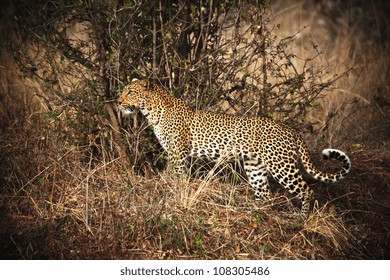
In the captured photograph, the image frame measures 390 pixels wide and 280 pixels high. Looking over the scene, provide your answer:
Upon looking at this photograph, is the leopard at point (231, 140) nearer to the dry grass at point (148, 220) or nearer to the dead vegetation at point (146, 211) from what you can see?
the dead vegetation at point (146, 211)

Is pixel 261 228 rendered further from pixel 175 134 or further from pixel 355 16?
pixel 355 16

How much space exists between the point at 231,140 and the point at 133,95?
1472mm

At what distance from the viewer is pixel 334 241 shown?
638 cm

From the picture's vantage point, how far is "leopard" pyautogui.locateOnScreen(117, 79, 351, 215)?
7375 millimetres

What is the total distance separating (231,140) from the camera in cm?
757

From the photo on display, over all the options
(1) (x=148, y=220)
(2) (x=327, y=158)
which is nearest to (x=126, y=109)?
(1) (x=148, y=220)

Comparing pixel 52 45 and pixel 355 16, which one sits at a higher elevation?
pixel 52 45

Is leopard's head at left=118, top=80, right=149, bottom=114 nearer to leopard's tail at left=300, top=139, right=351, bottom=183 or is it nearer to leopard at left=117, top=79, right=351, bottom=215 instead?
leopard at left=117, top=79, right=351, bottom=215

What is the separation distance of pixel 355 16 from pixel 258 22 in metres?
9.71

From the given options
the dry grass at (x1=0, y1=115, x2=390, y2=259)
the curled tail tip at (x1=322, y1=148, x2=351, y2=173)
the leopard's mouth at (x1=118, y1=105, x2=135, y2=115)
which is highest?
the leopard's mouth at (x1=118, y1=105, x2=135, y2=115)

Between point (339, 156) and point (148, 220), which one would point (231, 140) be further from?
point (148, 220)

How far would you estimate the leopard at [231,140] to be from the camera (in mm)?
7375

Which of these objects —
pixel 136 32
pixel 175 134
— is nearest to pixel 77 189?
pixel 175 134

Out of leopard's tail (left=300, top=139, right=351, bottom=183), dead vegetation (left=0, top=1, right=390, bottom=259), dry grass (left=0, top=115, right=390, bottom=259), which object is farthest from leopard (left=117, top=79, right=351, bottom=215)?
dry grass (left=0, top=115, right=390, bottom=259)
